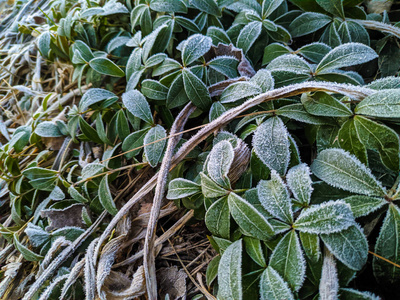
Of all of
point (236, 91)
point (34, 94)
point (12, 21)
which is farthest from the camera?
point (12, 21)

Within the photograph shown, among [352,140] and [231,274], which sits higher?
[352,140]

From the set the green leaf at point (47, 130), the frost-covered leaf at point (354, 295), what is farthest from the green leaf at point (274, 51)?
the green leaf at point (47, 130)

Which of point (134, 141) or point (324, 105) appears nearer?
point (324, 105)

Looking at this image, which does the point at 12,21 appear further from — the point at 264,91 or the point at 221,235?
the point at 221,235

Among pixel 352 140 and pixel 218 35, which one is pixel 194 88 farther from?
pixel 352 140

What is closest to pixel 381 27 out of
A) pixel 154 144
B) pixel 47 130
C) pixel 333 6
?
pixel 333 6

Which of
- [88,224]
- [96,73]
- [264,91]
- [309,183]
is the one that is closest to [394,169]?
[309,183]
